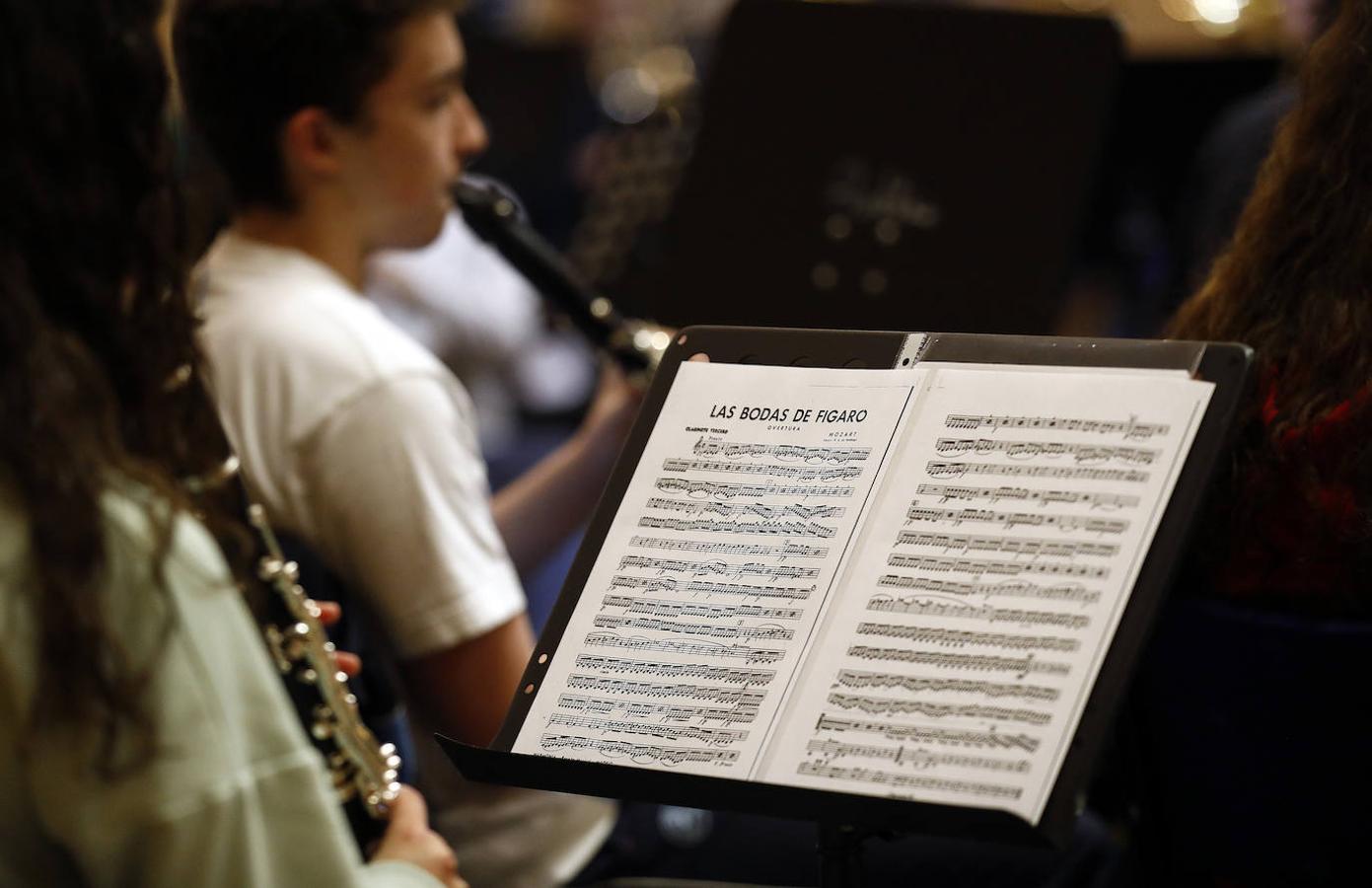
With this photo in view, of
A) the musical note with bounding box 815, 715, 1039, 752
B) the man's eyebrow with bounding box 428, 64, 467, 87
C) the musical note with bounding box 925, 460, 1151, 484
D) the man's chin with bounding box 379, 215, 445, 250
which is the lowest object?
the musical note with bounding box 815, 715, 1039, 752

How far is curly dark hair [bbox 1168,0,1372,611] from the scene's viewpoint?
984 mm

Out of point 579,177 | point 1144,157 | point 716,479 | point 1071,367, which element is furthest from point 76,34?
point 579,177

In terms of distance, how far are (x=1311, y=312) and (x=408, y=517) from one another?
77 centimetres

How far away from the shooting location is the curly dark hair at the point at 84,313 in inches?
27.8

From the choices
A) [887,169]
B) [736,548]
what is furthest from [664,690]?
[887,169]

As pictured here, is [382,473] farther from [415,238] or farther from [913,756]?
[913,756]

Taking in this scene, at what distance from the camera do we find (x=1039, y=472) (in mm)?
888

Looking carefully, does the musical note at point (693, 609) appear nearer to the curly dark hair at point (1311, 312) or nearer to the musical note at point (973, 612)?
the musical note at point (973, 612)

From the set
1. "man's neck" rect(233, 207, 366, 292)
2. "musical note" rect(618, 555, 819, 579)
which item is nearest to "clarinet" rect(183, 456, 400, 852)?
"musical note" rect(618, 555, 819, 579)

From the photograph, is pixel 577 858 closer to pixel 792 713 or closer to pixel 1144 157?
pixel 792 713

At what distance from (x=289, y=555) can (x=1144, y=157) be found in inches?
87.2

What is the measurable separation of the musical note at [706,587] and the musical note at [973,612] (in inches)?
2.2

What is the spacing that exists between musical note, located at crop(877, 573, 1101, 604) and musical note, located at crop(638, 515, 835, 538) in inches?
2.4

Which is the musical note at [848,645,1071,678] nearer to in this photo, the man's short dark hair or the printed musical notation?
the printed musical notation
